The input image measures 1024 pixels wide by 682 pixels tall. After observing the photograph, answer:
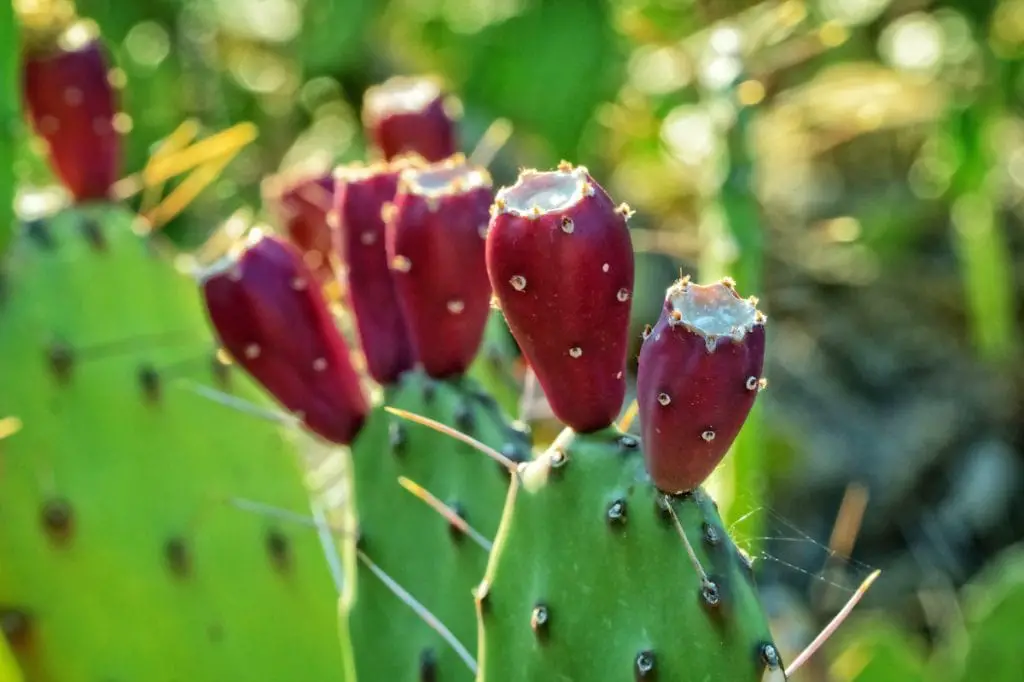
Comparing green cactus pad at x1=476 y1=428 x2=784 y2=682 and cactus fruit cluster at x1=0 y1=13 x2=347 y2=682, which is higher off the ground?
green cactus pad at x1=476 y1=428 x2=784 y2=682

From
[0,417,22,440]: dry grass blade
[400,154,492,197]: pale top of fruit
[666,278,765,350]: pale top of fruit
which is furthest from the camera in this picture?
[0,417,22,440]: dry grass blade

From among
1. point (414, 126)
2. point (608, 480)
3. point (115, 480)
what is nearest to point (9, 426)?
point (115, 480)

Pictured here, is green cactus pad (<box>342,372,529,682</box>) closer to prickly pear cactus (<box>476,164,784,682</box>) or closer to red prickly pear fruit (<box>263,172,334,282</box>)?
prickly pear cactus (<box>476,164,784,682</box>)

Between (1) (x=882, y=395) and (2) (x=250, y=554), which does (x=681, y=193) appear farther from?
(2) (x=250, y=554)

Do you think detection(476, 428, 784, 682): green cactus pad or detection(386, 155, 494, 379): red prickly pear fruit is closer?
detection(476, 428, 784, 682): green cactus pad

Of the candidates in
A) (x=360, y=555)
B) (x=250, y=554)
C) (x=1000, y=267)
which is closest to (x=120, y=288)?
(x=250, y=554)

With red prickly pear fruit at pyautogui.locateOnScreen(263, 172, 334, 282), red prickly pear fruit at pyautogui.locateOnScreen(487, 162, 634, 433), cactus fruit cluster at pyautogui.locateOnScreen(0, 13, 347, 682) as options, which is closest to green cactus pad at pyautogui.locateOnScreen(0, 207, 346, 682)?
cactus fruit cluster at pyautogui.locateOnScreen(0, 13, 347, 682)

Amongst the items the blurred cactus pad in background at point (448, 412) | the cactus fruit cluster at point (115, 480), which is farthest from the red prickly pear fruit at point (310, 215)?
the cactus fruit cluster at point (115, 480)
